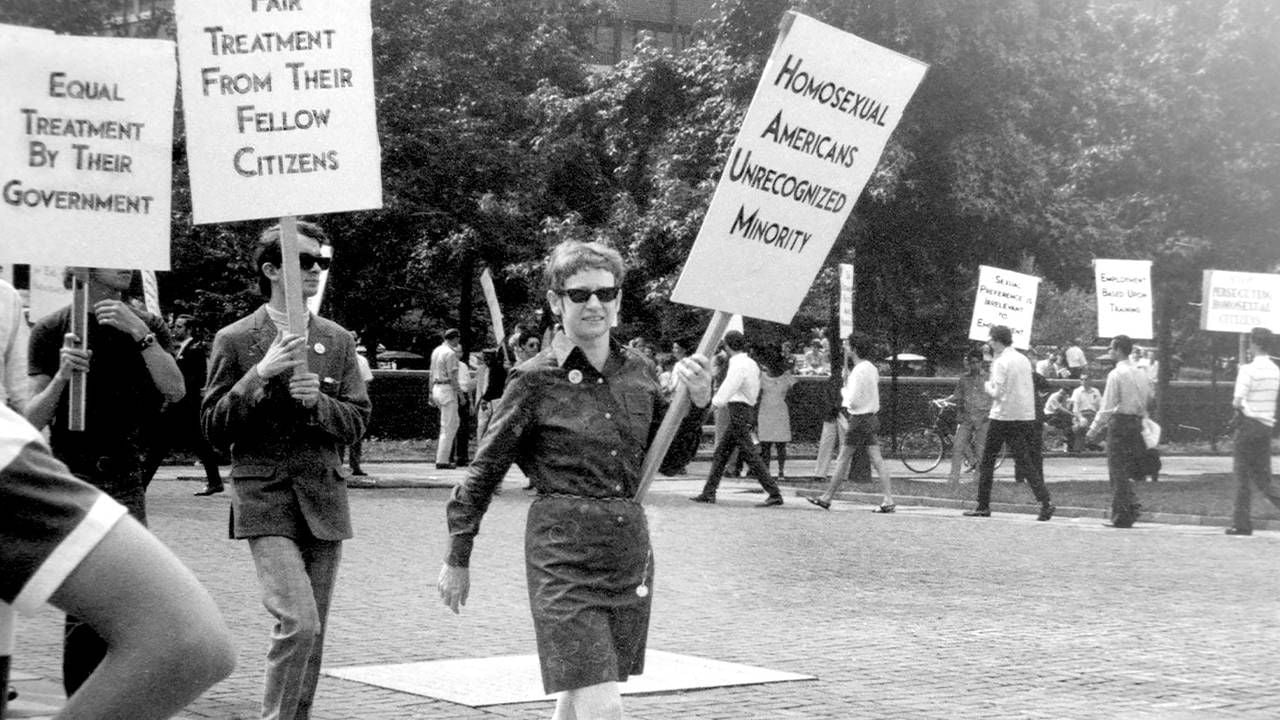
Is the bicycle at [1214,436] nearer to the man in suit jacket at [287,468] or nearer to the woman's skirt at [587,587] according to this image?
the man in suit jacket at [287,468]

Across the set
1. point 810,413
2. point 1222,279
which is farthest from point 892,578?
point 810,413

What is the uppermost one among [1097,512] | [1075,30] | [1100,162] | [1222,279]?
[1075,30]

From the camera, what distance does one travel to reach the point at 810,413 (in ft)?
123

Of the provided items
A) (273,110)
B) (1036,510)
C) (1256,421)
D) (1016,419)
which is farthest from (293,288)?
(1036,510)

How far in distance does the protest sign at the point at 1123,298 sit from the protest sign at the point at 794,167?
17.6 meters

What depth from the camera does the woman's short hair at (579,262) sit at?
521cm

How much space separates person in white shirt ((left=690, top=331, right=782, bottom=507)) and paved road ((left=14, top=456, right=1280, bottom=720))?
251cm

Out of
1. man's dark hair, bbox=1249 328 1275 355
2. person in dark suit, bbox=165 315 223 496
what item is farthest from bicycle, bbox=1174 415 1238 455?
person in dark suit, bbox=165 315 223 496

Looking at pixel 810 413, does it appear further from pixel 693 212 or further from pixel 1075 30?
pixel 1075 30

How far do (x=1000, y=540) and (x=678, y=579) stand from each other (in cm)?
454

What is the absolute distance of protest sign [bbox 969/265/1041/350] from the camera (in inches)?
906

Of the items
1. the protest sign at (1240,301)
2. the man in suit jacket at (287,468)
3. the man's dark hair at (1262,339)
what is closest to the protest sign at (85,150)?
the man in suit jacket at (287,468)

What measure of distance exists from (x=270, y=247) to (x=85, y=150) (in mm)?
1534

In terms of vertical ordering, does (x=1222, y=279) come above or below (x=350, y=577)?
above
